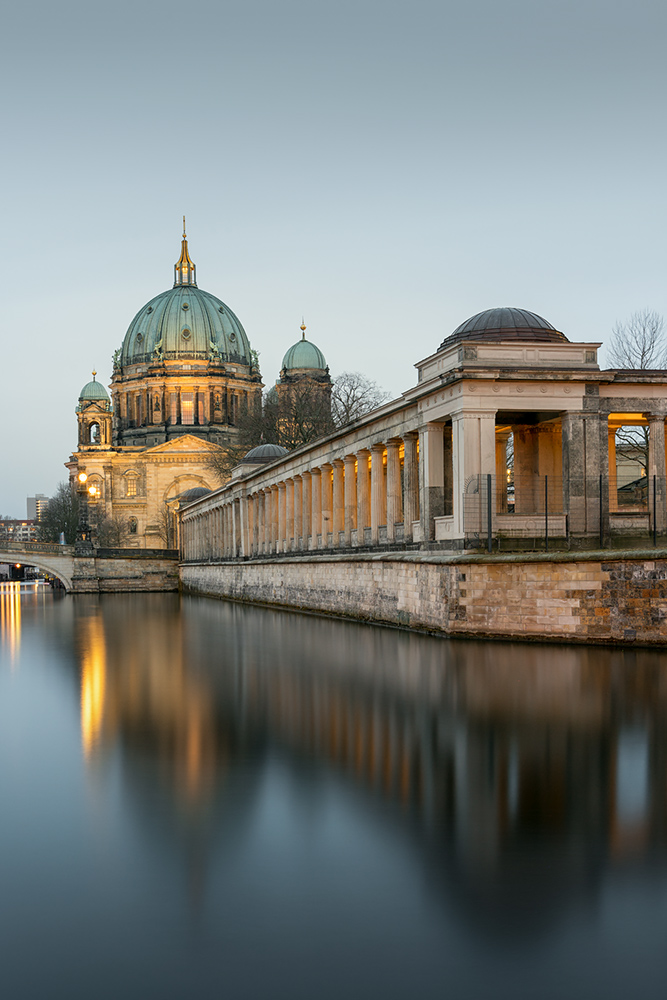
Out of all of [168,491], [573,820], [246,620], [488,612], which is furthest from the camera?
[168,491]

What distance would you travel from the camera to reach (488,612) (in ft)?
71.3

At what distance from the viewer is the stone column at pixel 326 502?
40656 millimetres

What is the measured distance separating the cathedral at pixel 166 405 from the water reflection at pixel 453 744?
100005mm

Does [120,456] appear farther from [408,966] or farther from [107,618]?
[408,966]

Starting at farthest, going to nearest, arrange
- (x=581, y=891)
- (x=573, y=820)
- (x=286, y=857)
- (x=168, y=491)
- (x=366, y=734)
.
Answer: (x=168, y=491) → (x=366, y=734) → (x=573, y=820) → (x=286, y=857) → (x=581, y=891)

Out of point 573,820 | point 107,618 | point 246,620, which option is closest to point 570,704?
point 573,820

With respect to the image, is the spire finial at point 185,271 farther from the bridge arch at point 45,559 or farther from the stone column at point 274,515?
the stone column at point 274,515

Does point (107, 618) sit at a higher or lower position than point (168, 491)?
lower

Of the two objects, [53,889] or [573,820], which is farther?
[573,820]

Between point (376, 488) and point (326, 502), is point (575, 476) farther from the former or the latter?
point (326, 502)

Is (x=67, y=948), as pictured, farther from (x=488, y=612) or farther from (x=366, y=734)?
(x=488, y=612)

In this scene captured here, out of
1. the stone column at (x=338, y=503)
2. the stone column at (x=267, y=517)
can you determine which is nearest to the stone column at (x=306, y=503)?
the stone column at (x=338, y=503)

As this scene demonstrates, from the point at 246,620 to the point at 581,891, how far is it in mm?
28895

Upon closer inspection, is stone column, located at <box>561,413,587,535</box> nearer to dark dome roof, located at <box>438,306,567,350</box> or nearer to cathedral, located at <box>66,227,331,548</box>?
dark dome roof, located at <box>438,306,567,350</box>
